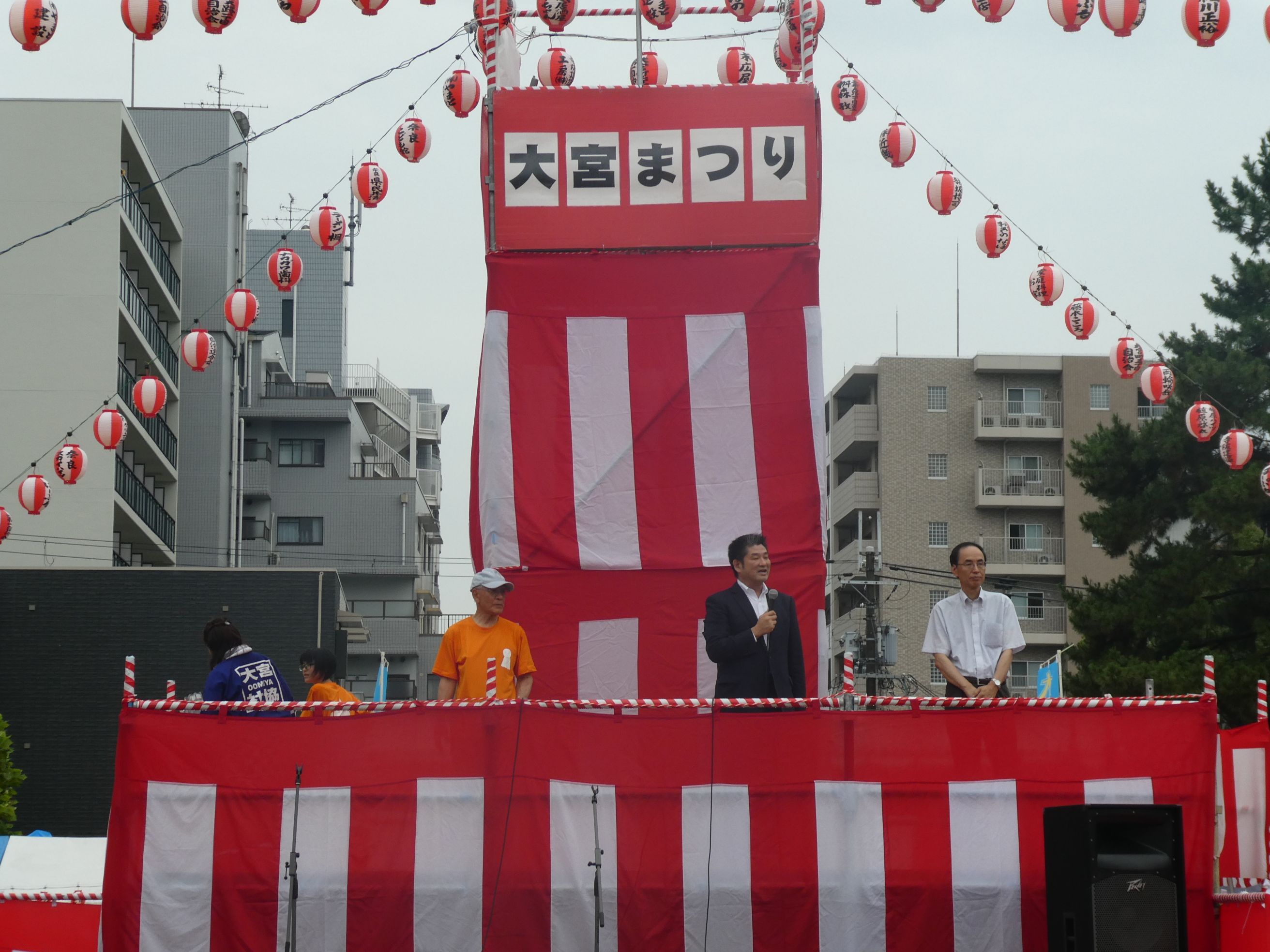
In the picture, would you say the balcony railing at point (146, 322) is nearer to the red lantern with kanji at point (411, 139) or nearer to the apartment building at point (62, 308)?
the apartment building at point (62, 308)

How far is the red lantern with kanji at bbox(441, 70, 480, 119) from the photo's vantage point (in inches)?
598

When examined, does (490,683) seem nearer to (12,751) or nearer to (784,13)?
(784,13)

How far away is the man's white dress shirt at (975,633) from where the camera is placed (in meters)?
8.31

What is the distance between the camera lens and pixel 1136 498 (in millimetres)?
29984

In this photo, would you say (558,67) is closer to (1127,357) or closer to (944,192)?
(944,192)

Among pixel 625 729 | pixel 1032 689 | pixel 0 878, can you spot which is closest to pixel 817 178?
pixel 625 729

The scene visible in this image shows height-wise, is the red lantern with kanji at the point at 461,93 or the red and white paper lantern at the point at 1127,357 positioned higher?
the red lantern with kanji at the point at 461,93

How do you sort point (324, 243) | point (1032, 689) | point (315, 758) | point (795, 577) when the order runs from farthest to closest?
1. point (1032, 689)
2. point (324, 243)
3. point (795, 577)
4. point (315, 758)

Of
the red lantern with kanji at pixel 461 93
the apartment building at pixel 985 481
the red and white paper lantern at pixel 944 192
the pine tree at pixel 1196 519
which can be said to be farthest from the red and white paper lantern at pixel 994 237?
the apartment building at pixel 985 481

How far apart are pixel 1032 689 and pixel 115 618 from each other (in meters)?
35.1

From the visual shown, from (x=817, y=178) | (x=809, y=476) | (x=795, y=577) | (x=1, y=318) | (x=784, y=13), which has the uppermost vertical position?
(x=1, y=318)

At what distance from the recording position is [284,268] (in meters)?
20.4

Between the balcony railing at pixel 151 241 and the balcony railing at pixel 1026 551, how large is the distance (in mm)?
28289

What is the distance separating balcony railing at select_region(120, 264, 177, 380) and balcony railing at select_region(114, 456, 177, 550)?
335 cm
